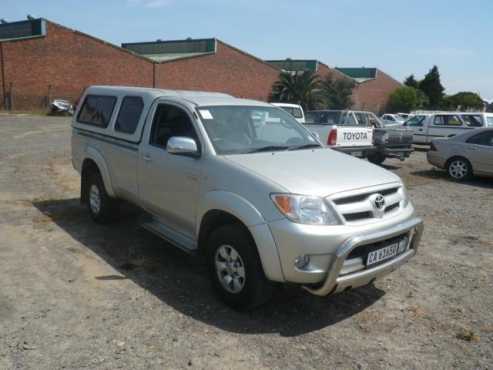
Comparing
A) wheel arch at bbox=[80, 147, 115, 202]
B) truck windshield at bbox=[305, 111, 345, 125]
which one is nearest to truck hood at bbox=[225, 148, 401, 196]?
wheel arch at bbox=[80, 147, 115, 202]

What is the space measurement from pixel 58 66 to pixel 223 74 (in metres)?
15.8

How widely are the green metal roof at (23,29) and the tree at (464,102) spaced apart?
5130 cm

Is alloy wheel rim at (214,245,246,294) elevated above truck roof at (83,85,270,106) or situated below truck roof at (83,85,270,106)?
below

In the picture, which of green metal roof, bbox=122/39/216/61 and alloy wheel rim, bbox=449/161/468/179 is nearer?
alloy wheel rim, bbox=449/161/468/179

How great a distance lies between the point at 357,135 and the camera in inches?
465

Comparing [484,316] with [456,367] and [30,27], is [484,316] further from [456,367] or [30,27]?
[30,27]

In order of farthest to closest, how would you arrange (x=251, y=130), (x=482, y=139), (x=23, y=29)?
1. (x=23, y=29)
2. (x=482, y=139)
3. (x=251, y=130)

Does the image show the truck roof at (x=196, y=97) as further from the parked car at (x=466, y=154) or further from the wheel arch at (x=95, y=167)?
the parked car at (x=466, y=154)

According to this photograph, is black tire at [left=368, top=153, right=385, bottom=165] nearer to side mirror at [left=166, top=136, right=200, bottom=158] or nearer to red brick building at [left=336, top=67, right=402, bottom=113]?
side mirror at [left=166, top=136, right=200, bottom=158]

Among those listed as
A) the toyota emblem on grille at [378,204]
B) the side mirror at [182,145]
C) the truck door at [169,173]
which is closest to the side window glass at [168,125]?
the truck door at [169,173]

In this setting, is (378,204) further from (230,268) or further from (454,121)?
(454,121)

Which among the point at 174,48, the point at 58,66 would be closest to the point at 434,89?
the point at 174,48

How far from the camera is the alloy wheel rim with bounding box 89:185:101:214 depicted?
6.26 m

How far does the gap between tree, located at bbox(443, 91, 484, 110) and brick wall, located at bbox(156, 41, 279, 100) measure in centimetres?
2973
